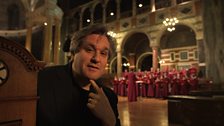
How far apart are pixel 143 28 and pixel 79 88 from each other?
16559mm

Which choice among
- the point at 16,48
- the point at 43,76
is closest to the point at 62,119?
the point at 43,76

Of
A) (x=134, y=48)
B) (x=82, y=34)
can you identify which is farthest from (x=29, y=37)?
(x=82, y=34)

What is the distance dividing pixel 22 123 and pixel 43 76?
0.38m

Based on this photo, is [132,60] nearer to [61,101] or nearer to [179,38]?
[179,38]

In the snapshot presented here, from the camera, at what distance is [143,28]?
17219 mm

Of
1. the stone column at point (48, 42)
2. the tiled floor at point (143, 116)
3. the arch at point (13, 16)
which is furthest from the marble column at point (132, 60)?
the tiled floor at point (143, 116)

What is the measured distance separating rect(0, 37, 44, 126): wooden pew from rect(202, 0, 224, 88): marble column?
7.53m

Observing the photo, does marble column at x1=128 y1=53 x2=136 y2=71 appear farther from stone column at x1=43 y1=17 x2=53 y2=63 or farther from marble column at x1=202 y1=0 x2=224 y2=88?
marble column at x1=202 y1=0 x2=224 y2=88

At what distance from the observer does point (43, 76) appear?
1.16 m

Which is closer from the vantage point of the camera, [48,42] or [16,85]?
[16,85]

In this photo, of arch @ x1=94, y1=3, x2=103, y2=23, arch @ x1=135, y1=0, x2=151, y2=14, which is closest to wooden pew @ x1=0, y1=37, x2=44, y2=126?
arch @ x1=135, y1=0, x2=151, y2=14

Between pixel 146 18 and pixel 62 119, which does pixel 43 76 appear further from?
pixel 146 18

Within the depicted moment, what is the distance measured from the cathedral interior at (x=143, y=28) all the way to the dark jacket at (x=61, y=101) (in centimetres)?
606

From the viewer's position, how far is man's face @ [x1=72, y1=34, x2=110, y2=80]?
3.75 ft
